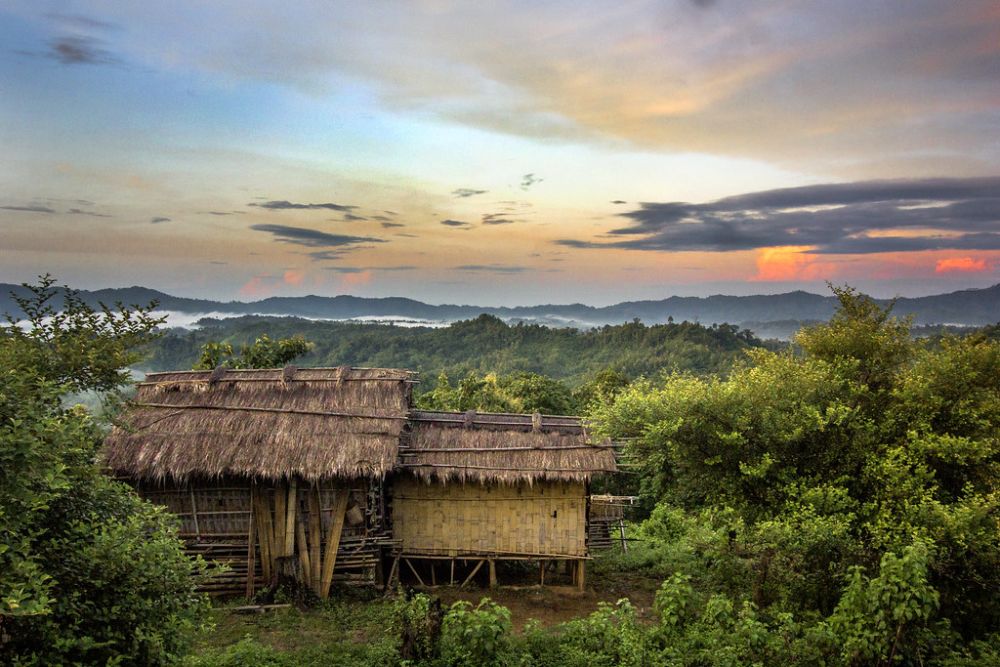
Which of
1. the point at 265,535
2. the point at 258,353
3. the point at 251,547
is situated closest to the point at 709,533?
the point at 265,535

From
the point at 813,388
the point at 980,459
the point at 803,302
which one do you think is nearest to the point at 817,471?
the point at 813,388

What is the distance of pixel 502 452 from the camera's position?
13.3 meters

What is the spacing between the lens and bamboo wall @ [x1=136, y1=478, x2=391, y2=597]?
42.2 feet

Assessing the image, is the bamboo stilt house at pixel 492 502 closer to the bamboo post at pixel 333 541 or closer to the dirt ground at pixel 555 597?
the dirt ground at pixel 555 597

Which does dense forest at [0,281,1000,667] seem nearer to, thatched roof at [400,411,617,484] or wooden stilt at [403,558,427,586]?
wooden stilt at [403,558,427,586]

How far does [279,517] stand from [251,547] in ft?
2.71

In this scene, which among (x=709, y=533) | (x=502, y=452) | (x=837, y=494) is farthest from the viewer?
(x=502, y=452)

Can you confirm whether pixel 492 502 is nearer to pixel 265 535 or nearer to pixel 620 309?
pixel 265 535

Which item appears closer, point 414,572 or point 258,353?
point 414,572

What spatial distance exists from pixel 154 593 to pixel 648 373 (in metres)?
48.5

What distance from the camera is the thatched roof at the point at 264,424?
12414 mm

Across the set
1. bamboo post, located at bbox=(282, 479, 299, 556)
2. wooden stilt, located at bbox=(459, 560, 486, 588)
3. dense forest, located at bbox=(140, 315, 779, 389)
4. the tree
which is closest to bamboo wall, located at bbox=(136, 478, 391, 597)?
bamboo post, located at bbox=(282, 479, 299, 556)

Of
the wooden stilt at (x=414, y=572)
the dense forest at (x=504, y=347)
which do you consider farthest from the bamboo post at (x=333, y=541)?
the dense forest at (x=504, y=347)

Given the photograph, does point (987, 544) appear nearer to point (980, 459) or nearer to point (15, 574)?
point (980, 459)
